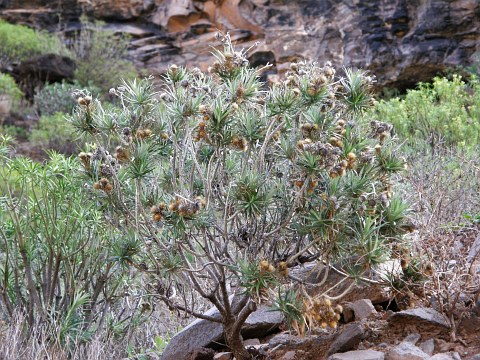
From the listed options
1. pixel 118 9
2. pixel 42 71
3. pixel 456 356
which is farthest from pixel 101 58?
pixel 456 356

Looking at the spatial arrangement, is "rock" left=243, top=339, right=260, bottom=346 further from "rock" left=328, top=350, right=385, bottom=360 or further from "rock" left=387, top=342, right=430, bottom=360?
"rock" left=387, top=342, right=430, bottom=360

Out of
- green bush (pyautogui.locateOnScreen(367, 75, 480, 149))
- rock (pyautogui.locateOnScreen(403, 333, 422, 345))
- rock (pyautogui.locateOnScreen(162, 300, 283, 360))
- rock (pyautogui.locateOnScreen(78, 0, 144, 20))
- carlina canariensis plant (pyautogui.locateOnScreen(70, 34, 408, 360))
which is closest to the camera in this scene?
carlina canariensis plant (pyautogui.locateOnScreen(70, 34, 408, 360))

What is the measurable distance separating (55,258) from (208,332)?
4.98 feet

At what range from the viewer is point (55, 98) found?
16141 millimetres

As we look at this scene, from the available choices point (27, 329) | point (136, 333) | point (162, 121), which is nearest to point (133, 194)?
point (162, 121)

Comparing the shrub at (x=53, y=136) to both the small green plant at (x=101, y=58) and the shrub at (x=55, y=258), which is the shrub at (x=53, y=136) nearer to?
the small green plant at (x=101, y=58)

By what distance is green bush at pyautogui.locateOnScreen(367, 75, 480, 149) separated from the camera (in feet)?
28.1

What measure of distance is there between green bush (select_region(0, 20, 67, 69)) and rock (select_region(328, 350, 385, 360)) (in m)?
16.5

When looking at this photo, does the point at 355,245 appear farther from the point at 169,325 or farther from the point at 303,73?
the point at 169,325

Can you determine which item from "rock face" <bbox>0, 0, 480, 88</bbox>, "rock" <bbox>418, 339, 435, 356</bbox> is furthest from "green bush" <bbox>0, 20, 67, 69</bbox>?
"rock" <bbox>418, 339, 435, 356</bbox>

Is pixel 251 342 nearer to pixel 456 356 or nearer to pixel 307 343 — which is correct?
pixel 307 343

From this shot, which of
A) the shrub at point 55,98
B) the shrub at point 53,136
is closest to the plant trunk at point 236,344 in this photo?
the shrub at point 53,136

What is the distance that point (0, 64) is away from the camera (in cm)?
1828

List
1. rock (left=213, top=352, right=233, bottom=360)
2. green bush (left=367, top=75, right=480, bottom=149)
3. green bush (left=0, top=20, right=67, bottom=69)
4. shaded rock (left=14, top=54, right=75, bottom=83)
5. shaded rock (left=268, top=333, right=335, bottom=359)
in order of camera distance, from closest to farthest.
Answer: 1. shaded rock (left=268, top=333, right=335, bottom=359)
2. rock (left=213, top=352, right=233, bottom=360)
3. green bush (left=367, top=75, right=480, bottom=149)
4. shaded rock (left=14, top=54, right=75, bottom=83)
5. green bush (left=0, top=20, right=67, bottom=69)
